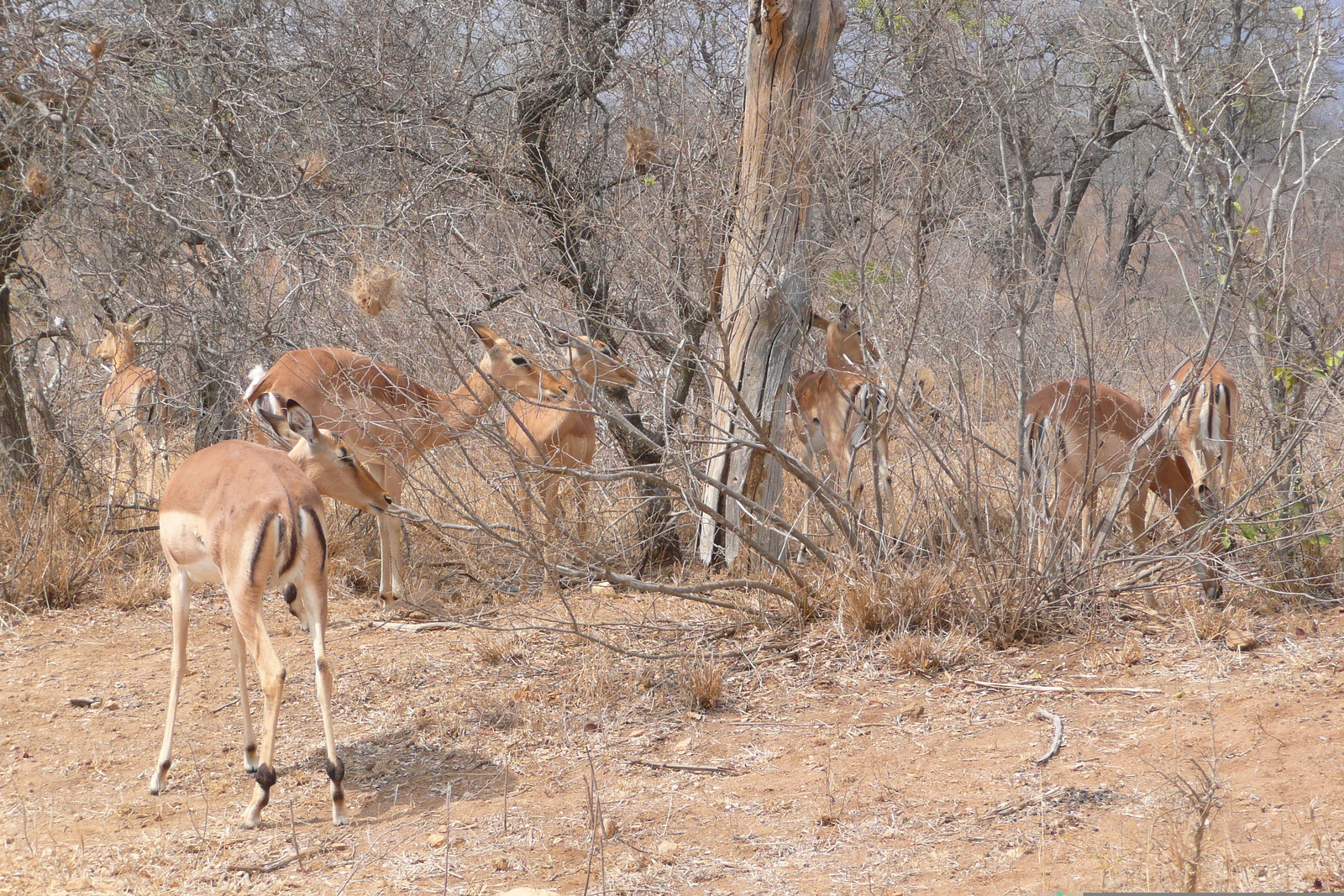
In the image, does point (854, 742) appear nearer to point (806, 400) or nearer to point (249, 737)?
point (249, 737)

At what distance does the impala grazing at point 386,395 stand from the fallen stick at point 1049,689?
129 inches

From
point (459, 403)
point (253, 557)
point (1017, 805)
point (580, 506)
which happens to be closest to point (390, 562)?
point (459, 403)

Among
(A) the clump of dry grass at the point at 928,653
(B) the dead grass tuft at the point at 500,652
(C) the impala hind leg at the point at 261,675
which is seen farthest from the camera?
(B) the dead grass tuft at the point at 500,652

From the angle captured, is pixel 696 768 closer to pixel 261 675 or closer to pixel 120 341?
pixel 261 675

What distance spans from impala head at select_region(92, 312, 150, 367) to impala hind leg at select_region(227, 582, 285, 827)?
4.58 meters

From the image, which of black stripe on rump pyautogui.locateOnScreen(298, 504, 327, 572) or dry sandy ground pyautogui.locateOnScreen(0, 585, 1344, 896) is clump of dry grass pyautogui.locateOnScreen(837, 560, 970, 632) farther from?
black stripe on rump pyautogui.locateOnScreen(298, 504, 327, 572)

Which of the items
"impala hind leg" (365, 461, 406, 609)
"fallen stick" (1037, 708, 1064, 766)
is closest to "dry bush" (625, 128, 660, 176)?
"impala hind leg" (365, 461, 406, 609)

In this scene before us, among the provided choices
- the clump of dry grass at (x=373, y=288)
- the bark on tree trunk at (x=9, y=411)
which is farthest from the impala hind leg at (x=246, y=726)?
the bark on tree trunk at (x=9, y=411)

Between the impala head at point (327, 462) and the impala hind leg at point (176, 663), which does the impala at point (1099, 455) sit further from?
the impala hind leg at point (176, 663)

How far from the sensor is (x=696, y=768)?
17.0 feet

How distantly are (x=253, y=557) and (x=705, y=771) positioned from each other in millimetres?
2065

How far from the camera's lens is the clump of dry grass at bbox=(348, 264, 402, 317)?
6.33m

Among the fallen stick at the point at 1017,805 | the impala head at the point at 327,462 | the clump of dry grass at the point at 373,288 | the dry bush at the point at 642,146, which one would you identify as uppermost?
the dry bush at the point at 642,146

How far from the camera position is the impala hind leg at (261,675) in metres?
4.83
